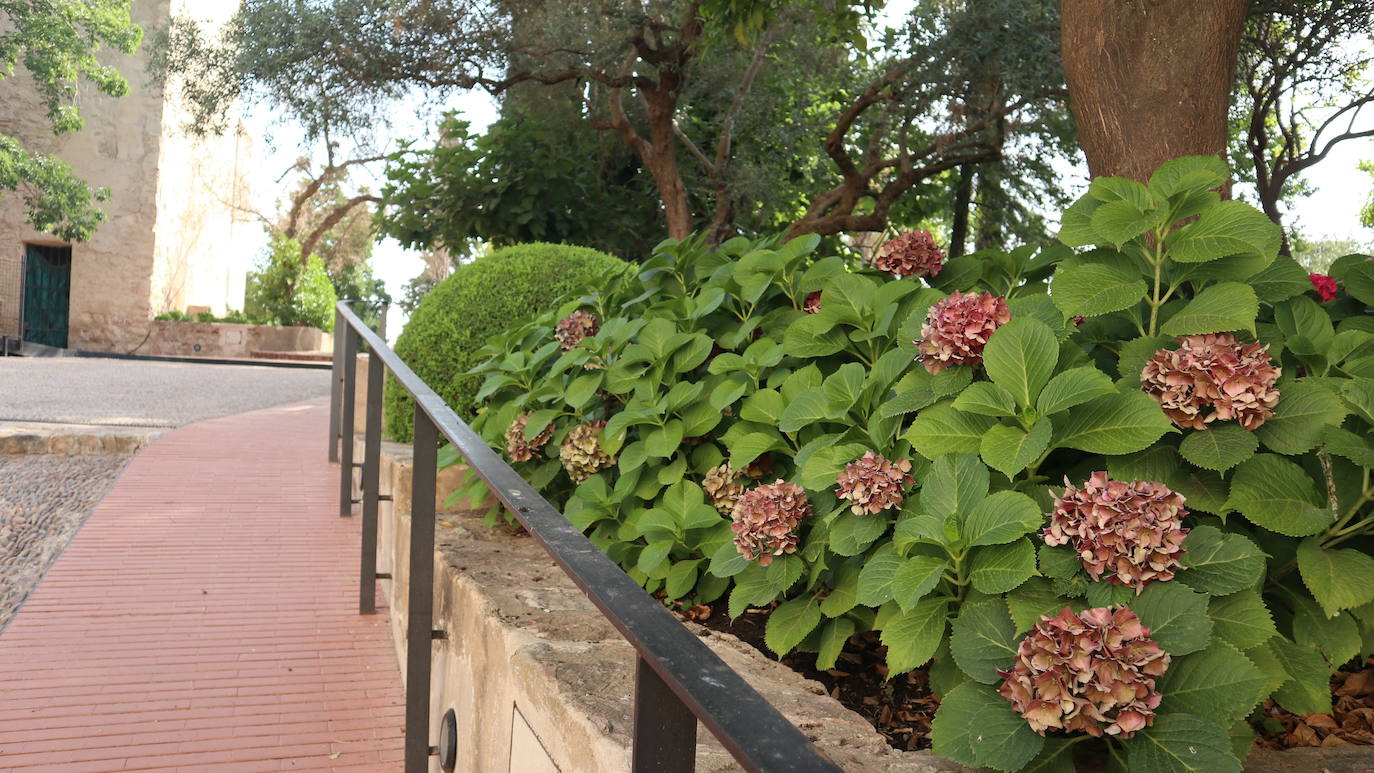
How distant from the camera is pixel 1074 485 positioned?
154 centimetres

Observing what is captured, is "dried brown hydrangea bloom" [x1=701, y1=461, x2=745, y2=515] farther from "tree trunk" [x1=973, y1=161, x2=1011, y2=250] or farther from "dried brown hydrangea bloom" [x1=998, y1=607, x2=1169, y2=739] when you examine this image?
"tree trunk" [x1=973, y1=161, x2=1011, y2=250]

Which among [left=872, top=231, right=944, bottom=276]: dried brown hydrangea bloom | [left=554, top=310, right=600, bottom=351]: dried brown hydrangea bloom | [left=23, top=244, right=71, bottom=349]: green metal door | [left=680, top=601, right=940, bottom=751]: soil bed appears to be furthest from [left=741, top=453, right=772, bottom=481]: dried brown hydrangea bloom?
[left=23, top=244, right=71, bottom=349]: green metal door

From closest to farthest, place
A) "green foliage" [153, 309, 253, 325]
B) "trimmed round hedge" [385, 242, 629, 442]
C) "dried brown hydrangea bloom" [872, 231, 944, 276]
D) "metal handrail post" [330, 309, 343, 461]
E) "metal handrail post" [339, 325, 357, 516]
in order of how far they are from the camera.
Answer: "dried brown hydrangea bloom" [872, 231, 944, 276], "metal handrail post" [339, 325, 357, 516], "trimmed round hedge" [385, 242, 629, 442], "metal handrail post" [330, 309, 343, 461], "green foliage" [153, 309, 253, 325]

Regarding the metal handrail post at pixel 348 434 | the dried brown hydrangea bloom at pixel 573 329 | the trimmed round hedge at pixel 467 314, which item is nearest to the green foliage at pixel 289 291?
the trimmed round hedge at pixel 467 314

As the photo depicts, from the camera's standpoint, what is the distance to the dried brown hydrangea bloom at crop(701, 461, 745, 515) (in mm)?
2232

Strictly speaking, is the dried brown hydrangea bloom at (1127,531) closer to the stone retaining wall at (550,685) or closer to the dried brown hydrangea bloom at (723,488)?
the stone retaining wall at (550,685)

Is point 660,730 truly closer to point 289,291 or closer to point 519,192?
point 519,192

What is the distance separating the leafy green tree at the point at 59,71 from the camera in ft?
55.7

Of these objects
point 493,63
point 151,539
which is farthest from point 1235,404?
point 493,63

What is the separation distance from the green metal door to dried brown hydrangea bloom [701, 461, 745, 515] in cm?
2186

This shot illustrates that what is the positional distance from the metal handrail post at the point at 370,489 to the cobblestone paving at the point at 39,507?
103 centimetres

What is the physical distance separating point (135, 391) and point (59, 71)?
12.1 metres

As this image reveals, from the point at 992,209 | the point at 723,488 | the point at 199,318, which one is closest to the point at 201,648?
the point at 723,488

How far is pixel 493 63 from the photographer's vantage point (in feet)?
35.1
